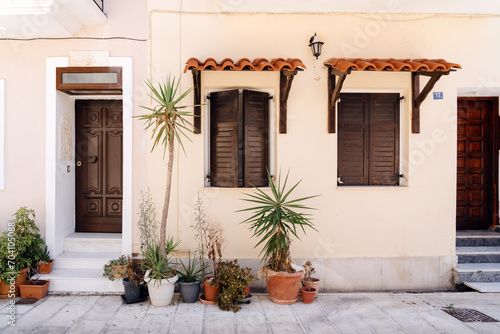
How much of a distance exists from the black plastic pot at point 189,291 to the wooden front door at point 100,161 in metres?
2.06

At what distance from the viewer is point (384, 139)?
19.4 ft

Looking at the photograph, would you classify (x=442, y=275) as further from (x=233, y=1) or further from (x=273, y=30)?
(x=233, y=1)

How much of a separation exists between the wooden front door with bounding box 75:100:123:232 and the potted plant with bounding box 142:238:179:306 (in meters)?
1.77

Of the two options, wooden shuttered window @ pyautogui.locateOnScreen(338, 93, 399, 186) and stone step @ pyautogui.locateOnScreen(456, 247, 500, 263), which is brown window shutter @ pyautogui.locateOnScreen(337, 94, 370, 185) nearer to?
wooden shuttered window @ pyautogui.locateOnScreen(338, 93, 399, 186)

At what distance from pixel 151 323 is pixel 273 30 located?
177 inches

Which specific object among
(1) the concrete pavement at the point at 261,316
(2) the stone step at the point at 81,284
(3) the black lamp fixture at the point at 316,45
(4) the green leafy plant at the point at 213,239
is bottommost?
(1) the concrete pavement at the point at 261,316

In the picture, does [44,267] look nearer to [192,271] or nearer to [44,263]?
[44,263]

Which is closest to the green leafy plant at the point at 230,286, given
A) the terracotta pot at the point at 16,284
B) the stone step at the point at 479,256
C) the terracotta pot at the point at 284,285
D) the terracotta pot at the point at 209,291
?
the terracotta pot at the point at 209,291

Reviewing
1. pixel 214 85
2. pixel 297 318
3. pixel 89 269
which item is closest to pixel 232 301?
pixel 297 318

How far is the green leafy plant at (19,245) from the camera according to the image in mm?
4922

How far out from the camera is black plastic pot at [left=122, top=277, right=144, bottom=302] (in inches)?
193

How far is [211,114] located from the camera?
18.6ft

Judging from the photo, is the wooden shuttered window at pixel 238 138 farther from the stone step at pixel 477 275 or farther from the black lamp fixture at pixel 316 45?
the stone step at pixel 477 275

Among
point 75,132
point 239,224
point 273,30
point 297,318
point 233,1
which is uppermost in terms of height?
point 233,1
